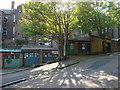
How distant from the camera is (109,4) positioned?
20141 millimetres

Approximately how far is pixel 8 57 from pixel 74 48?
12.3 meters

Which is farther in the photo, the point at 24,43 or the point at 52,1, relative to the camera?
the point at 24,43

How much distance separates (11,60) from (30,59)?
3175 millimetres

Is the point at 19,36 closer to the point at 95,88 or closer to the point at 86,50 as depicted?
the point at 86,50

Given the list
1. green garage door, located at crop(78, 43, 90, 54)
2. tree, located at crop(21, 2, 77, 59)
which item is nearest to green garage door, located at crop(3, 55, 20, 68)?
tree, located at crop(21, 2, 77, 59)

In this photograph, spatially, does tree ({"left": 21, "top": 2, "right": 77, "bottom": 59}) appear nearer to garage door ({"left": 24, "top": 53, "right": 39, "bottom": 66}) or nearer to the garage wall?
garage door ({"left": 24, "top": 53, "right": 39, "bottom": 66})

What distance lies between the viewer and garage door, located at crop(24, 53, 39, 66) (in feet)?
76.9

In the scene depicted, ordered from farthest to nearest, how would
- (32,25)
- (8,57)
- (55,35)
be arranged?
(8,57) < (55,35) < (32,25)

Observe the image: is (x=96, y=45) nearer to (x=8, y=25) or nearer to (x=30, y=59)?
(x=30, y=59)

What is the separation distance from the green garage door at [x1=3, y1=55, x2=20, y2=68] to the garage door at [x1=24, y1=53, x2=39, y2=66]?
52.8 inches

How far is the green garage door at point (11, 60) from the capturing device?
74.1 feet

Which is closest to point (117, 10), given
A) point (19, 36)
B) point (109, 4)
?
point (109, 4)

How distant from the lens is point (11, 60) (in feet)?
74.7

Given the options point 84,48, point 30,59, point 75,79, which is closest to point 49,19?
point 30,59
